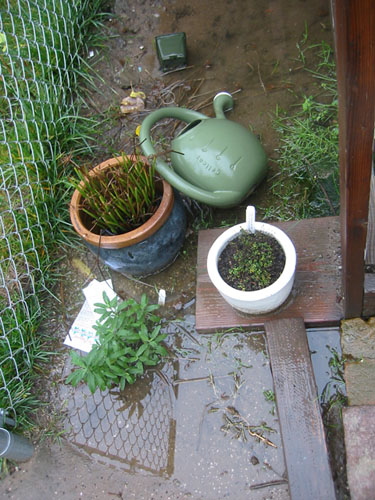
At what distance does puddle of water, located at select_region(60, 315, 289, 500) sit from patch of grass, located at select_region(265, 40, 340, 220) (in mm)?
728

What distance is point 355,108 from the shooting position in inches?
47.1

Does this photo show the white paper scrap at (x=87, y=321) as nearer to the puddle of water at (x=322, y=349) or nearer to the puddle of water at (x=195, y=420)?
the puddle of water at (x=195, y=420)

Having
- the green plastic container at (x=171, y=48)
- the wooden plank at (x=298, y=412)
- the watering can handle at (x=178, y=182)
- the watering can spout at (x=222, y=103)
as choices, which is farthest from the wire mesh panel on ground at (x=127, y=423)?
the green plastic container at (x=171, y=48)

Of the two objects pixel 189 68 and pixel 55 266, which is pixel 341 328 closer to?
pixel 55 266

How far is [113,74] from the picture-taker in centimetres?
318

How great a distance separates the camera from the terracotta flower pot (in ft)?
7.04

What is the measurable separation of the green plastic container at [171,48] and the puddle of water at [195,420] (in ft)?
5.45

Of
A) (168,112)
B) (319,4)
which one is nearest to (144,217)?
(168,112)

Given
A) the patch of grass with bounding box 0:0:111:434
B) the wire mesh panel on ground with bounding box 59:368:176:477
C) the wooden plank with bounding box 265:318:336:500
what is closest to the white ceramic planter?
the wooden plank with bounding box 265:318:336:500

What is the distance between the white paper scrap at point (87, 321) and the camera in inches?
91.7

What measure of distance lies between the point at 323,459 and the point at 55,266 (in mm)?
1602

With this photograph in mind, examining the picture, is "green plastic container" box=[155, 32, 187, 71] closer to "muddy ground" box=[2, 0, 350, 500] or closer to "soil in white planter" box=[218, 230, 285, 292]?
"muddy ground" box=[2, 0, 350, 500]

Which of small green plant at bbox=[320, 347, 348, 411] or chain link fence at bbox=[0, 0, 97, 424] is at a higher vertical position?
chain link fence at bbox=[0, 0, 97, 424]

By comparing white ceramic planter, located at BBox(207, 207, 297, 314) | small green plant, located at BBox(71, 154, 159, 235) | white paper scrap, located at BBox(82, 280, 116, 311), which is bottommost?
white paper scrap, located at BBox(82, 280, 116, 311)
